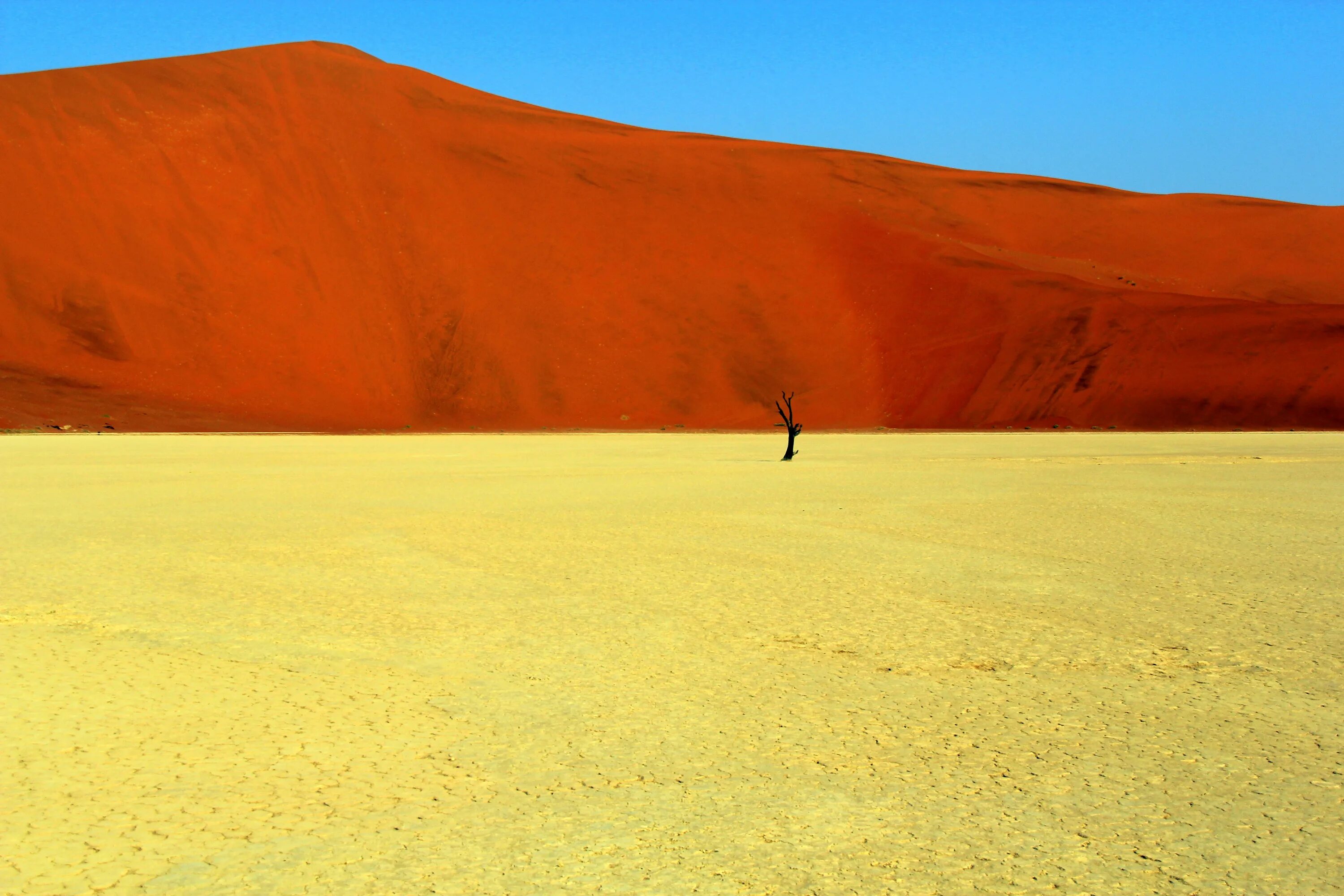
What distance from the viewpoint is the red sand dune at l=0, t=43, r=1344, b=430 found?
4850cm

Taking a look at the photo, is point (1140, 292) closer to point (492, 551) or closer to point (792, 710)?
point (492, 551)

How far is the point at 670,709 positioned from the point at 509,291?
166 feet

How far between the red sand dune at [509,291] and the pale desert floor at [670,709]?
126 ft

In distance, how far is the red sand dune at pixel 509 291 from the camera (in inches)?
1909

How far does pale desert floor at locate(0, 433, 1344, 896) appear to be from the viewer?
11.2 ft

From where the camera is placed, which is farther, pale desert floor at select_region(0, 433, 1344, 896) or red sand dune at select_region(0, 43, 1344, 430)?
red sand dune at select_region(0, 43, 1344, 430)

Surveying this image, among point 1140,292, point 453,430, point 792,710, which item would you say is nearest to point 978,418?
point 1140,292

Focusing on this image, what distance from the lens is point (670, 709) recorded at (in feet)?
16.6

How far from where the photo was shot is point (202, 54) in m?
63.7

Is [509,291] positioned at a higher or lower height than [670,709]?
higher

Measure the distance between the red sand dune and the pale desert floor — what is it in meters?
38.5

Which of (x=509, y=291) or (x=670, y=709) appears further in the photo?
(x=509, y=291)

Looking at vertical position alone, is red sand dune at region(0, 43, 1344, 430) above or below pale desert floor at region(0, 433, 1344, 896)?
above

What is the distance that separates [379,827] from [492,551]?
6627 millimetres
